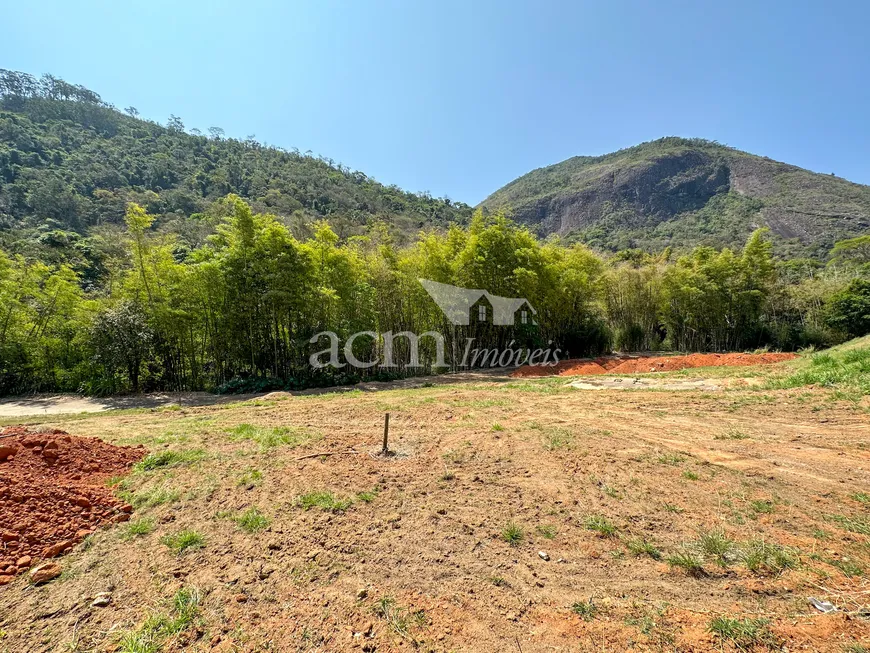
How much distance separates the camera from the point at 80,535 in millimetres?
2275

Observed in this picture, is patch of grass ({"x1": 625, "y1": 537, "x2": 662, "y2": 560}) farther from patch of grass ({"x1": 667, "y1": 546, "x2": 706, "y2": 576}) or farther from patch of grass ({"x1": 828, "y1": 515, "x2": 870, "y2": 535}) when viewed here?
patch of grass ({"x1": 828, "y1": 515, "x2": 870, "y2": 535})

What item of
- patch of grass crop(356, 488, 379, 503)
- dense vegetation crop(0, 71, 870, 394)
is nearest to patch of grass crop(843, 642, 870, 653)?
patch of grass crop(356, 488, 379, 503)

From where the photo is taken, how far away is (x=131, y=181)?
4050cm

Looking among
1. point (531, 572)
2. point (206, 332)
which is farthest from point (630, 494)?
point (206, 332)

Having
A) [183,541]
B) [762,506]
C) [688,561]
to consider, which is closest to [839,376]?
[762,506]

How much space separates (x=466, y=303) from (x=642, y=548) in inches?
419

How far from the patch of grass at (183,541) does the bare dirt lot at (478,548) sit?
0.01 metres

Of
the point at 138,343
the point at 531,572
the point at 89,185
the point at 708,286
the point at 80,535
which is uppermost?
the point at 89,185

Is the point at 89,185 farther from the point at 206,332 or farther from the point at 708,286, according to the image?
the point at 708,286

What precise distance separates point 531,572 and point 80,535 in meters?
2.97

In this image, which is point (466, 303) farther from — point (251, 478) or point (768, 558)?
point (768, 558)

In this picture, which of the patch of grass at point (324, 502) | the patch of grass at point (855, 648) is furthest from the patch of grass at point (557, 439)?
the patch of grass at point (855, 648)

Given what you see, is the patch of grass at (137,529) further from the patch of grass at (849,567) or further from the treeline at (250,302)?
the treeline at (250,302)

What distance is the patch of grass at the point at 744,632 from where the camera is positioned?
1.47 meters
